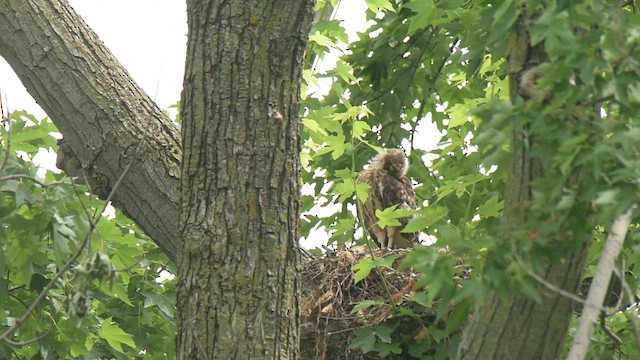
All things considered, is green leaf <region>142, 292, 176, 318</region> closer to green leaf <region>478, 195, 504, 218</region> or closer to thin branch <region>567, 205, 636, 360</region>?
green leaf <region>478, 195, 504, 218</region>

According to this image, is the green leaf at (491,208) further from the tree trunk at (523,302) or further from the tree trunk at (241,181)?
the tree trunk at (523,302)

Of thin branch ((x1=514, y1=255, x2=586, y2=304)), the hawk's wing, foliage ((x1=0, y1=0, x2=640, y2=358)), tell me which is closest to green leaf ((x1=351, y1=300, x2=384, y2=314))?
foliage ((x1=0, y1=0, x2=640, y2=358))

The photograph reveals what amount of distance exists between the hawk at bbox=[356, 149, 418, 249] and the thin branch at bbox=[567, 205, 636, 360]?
4.90 m

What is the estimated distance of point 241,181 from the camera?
4883mm

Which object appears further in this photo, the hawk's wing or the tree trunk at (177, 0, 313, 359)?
the hawk's wing

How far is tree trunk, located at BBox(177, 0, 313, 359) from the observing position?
4.78 metres

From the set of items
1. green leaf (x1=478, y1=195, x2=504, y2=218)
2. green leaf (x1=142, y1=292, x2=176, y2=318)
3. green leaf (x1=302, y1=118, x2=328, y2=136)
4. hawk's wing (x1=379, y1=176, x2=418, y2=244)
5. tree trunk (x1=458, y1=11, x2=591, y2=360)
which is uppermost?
hawk's wing (x1=379, y1=176, x2=418, y2=244)

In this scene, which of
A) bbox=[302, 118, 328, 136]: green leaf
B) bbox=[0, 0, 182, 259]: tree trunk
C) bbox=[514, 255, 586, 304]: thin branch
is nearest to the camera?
bbox=[514, 255, 586, 304]: thin branch

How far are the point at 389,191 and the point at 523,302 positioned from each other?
476 cm

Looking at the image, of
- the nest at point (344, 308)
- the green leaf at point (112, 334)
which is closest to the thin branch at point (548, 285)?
the nest at point (344, 308)

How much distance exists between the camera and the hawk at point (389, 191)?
885cm

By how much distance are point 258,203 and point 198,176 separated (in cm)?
28

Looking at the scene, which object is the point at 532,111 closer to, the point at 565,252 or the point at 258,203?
the point at 565,252

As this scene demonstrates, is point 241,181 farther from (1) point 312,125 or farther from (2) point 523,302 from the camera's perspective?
(1) point 312,125
